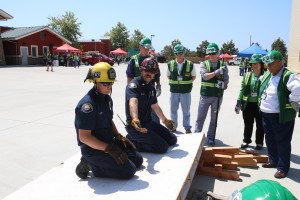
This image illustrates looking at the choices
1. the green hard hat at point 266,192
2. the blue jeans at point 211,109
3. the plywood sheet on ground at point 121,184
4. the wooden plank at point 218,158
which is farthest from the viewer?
the blue jeans at point 211,109

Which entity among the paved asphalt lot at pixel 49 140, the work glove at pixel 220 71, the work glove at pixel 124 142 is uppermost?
the work glove at pixel 220 71

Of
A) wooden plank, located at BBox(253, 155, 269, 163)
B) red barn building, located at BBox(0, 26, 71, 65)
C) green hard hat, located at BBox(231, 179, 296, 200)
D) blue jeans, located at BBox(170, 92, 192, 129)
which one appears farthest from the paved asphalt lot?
red barn building, located at BBox(0, 26, 71, 65)

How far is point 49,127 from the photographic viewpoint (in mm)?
6797

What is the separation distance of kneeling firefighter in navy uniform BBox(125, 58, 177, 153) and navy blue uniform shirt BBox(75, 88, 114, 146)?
511 millimetres

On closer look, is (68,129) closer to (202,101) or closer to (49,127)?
(49,127)

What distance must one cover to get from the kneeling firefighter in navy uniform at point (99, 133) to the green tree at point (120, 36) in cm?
6688

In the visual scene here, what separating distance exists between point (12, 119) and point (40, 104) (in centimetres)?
214

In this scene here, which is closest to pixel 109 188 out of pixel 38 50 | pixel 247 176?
pixel 247 176

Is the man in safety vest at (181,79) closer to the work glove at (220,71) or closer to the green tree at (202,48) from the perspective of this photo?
the work glove at (220,71)

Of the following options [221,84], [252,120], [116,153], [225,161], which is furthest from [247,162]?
[116,153]

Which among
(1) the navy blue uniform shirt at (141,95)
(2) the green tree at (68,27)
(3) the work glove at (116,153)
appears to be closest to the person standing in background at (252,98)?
(1) the navy blue uniform shirt at (141,95)

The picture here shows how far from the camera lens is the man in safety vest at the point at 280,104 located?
4066 mm

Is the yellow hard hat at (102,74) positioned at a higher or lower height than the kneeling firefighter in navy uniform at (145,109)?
higher

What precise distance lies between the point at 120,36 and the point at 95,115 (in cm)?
6811
